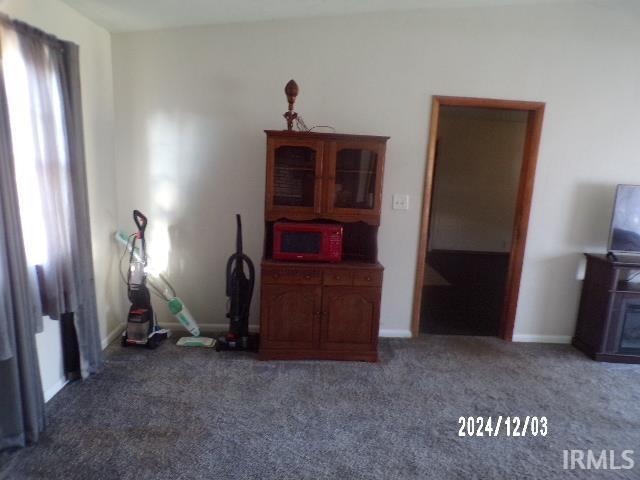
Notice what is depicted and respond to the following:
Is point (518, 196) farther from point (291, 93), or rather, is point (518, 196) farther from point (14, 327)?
point (14, 327)

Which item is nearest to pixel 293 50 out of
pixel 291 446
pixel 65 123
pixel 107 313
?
pixel 65 123

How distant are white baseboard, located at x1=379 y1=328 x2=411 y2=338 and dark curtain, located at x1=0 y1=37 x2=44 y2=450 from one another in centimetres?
242

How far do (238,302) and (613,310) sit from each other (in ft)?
9.43

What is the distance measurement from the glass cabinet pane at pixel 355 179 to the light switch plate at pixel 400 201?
1.44 ft

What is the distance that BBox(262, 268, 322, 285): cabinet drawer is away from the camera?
2.72m

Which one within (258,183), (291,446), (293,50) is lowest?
(291,446)

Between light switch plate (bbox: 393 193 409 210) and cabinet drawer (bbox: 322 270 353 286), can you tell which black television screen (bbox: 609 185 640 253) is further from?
cabinet drawer (bbox: 322 270 353 286)

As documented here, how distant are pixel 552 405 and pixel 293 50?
3042 mm

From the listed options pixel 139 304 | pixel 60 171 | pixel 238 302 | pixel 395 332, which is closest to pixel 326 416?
pixel 238 302

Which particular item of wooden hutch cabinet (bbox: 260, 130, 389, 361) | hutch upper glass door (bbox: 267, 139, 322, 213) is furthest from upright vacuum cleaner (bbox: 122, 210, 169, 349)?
hutch upper glass door (bbox: 267, 139, 322, 213)

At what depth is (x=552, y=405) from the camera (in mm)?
2391

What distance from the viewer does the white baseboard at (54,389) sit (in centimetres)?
223

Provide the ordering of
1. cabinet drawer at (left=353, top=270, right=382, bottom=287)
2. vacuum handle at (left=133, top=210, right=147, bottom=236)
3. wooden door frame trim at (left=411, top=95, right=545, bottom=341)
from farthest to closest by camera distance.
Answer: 1. wooden door frame trim at (left=411, top=95, right=545, bottom=341)
2. vacuum handle at (left=133, top=210, right=147, bottom=236)
3. cabinet drawer at (left=353, top=270, right=382, bottom=287)

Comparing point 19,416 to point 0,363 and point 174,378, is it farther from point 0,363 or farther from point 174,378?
point 174,378
